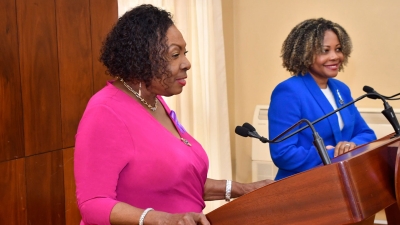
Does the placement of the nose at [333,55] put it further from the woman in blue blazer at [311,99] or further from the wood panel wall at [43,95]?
the wood panel wall at [43,95]

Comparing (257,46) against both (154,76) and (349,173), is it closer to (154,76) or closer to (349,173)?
(154,76)

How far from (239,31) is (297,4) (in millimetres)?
535

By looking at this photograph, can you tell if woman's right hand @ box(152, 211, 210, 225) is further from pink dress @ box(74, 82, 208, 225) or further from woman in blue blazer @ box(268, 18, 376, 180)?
woman in blue blazer @ box(268, 18, 376, 180)

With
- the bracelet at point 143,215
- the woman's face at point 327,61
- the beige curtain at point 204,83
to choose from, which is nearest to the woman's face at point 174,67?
the bracelet at point 143,215

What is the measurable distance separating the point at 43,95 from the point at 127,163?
1070 millimetres

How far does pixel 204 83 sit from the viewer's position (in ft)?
12.3

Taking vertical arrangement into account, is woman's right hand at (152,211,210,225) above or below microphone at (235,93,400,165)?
below

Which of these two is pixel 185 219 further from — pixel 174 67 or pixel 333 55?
pixel 333 55

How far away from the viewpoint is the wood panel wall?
237cm

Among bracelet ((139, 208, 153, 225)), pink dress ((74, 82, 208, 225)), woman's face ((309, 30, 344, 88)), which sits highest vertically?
woman's face ((309, 30, 344, 88))

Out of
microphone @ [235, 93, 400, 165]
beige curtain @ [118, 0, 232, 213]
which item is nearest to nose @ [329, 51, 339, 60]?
microphone @ [235, 93, 400, 165]

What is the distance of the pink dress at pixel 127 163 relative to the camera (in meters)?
1.59

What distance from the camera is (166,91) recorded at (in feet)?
6.09

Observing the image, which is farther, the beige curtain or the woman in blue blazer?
the beige curtain
